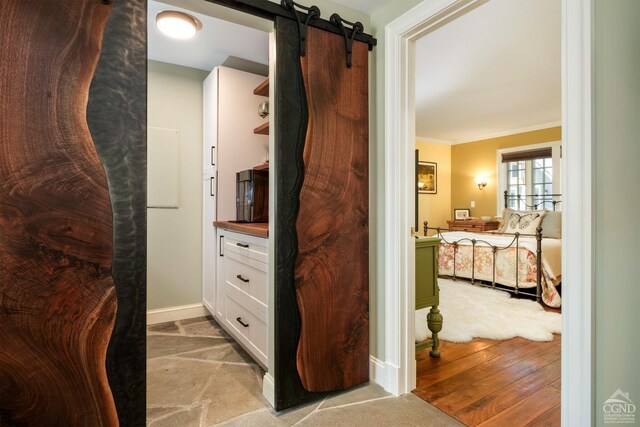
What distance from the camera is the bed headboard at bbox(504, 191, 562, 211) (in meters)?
5.94

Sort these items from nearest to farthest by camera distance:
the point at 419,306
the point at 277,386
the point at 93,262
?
the point at 93,262 < the point at 277,386 < the point at 419,306

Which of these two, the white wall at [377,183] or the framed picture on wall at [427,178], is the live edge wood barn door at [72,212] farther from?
the framed picture on wall at [427,178]

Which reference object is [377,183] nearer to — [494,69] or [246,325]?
[246,325]

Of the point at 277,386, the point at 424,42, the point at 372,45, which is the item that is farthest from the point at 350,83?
the point at 277,386

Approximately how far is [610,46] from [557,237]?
4.33 meters

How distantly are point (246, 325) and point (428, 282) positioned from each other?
1.31 meters

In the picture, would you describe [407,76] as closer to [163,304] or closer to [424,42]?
[424,42]

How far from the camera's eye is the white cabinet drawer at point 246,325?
2191 millimetres

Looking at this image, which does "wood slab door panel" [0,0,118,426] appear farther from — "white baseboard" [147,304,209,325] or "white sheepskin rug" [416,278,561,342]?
"white sheepskin rug" [416,278,561,342]

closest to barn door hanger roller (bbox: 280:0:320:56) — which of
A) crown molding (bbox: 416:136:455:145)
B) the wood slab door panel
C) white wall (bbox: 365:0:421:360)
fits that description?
white wall (bbox: 365:0:421:360)

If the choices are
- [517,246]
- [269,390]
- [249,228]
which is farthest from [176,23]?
[517,246]

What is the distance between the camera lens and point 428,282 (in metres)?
2.46

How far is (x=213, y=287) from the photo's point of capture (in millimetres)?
3141

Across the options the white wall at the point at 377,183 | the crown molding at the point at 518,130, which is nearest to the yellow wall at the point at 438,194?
the crown molding at the point at 518,130
